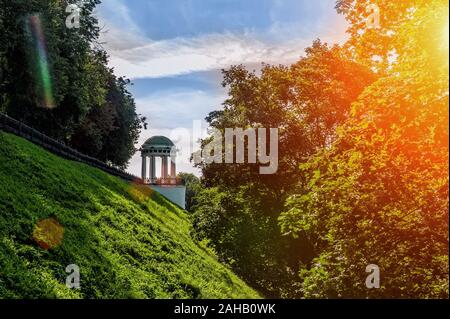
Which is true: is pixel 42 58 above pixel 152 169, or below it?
above

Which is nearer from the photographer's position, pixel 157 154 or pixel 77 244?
pixel 77 244

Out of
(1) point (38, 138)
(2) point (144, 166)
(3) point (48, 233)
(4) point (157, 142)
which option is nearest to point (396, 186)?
(3) point (48, 233)

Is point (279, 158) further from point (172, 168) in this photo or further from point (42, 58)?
point (172, 168)

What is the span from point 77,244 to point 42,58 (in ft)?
58.5

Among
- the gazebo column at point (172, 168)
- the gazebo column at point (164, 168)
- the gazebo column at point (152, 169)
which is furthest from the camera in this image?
the gazebo column at point (172, 168)

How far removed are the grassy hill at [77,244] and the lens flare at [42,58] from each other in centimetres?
825

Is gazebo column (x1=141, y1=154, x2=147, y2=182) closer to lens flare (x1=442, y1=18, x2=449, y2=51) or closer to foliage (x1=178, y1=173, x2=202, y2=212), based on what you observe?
foliage (x1=178, y1=173, x2=202, y2=212)

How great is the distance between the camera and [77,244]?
13180 mm

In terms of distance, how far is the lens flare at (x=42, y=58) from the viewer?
2700 centimetres

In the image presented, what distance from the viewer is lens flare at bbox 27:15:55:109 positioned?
1063 inches

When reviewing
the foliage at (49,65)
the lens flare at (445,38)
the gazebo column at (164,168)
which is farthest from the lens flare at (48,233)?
the gazebo column at (164,168)

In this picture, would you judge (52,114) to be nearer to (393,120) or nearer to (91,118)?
(91,118)

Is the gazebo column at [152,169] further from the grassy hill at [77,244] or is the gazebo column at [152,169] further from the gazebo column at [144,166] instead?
the grassy hill at [77,244]

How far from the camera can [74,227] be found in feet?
47.1
